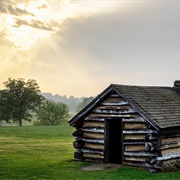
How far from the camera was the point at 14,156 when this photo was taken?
21906mm

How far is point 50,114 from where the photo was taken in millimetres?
81188

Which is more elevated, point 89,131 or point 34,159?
point 89,131

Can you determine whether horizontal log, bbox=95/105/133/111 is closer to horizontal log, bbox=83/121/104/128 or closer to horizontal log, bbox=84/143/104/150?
horizontal log, bbox=83/121/104/128

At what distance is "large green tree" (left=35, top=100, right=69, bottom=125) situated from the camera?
79.9m

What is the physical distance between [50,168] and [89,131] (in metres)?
3.01

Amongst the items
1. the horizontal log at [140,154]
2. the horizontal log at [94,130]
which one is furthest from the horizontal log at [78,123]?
the horizontal log at [140,154]

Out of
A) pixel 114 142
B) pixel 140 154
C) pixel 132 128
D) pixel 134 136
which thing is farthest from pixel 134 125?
pixel 114 142

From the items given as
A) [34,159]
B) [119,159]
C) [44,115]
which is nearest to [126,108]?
[119,159]

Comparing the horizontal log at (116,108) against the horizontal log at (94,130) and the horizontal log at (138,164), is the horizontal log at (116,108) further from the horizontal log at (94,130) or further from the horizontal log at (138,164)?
the horizontal log at (138,164)

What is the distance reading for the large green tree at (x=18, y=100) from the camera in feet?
234

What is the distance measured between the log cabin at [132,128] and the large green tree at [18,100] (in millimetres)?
53719

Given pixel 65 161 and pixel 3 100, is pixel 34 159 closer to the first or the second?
pixel 65 161

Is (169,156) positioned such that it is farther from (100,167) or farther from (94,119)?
(94,119)

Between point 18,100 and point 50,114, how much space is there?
418 inches
